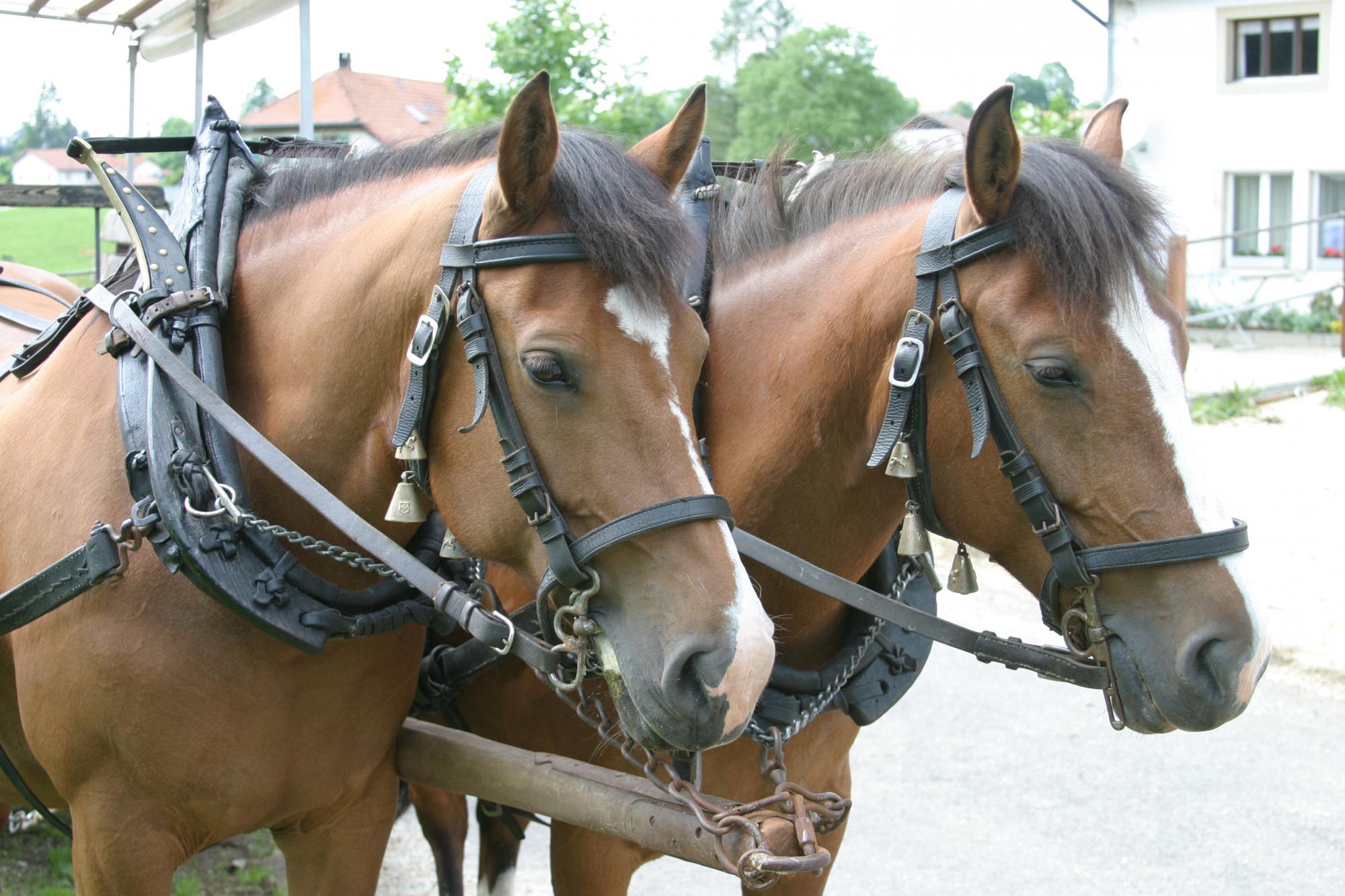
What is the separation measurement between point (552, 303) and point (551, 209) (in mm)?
A: 154

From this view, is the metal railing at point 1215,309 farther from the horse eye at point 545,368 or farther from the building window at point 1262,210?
the horse eye at point 545,368

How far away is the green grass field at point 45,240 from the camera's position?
18.2 ft

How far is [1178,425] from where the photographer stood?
5.71ft

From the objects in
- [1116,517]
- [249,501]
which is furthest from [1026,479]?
[249,501]

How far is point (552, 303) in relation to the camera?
5.29ft

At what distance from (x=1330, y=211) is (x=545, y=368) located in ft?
65.8

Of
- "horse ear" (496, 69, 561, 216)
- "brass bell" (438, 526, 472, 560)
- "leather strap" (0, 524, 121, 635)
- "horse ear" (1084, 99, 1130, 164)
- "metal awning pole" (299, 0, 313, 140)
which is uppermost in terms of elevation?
"metal awning pole" (299, 0, 313, 140)

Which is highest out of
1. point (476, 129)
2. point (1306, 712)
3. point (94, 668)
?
point (476, 129)

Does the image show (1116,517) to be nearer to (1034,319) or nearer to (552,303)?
(1034,319)

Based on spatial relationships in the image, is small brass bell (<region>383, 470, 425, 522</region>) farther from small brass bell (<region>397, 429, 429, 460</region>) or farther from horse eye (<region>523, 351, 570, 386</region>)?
horse eye (<region>523, 351, 570, 386</region>)

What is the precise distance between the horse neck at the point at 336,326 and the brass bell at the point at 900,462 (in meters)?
0.75

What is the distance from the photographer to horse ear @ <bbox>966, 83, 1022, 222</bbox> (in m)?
1.76

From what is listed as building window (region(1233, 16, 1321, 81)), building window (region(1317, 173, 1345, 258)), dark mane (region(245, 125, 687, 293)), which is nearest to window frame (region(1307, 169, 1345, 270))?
building window (region(1317, 173, 1345, 258))

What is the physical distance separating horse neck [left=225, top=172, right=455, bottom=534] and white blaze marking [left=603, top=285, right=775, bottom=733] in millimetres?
294
